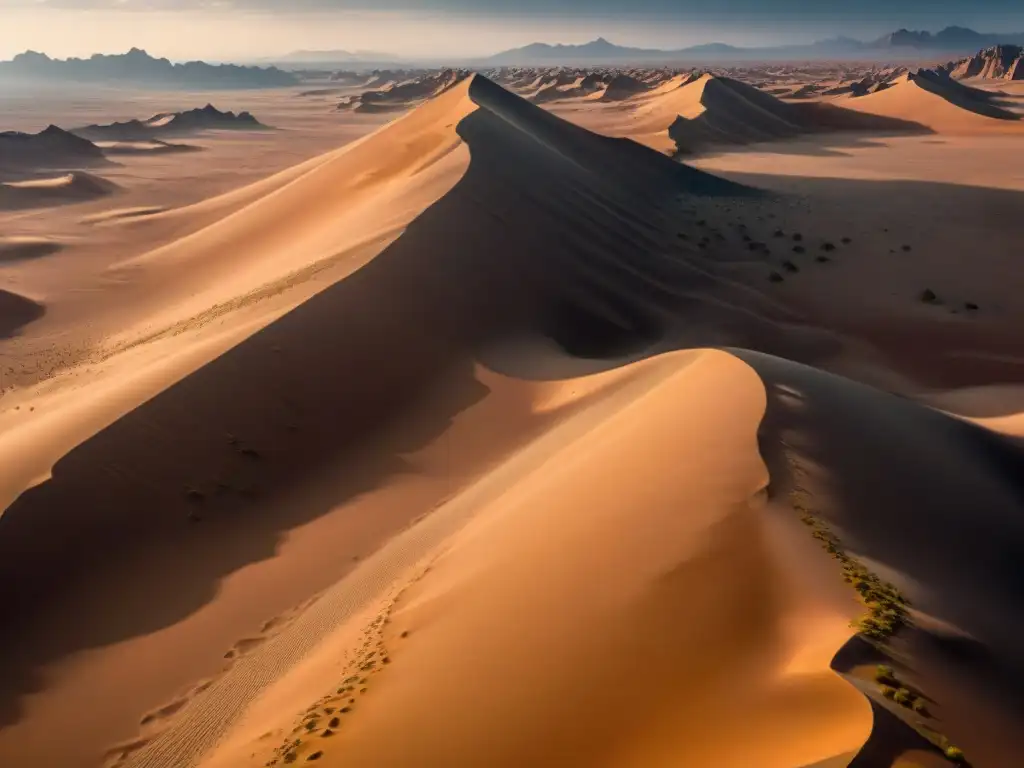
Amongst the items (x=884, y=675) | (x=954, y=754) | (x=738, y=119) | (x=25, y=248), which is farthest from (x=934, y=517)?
(x=738, y=119)

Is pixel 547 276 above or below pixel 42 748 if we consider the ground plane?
above

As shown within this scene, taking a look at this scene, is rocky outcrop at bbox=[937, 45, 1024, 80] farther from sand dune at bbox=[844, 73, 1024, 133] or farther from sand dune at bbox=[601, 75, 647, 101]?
sand dune at bbox=[844, 73, 1024, 133]

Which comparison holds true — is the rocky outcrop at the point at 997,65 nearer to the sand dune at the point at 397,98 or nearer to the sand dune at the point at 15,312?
the sand dune at the point at 397,98

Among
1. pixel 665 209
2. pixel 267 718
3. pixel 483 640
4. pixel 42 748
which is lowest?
pixel 42 748

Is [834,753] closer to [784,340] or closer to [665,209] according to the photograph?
[784,340]

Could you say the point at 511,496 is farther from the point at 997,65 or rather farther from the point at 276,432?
the point at 997,65

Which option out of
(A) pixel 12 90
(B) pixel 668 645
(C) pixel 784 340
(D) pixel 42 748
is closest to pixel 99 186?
(C) pixel 784 340

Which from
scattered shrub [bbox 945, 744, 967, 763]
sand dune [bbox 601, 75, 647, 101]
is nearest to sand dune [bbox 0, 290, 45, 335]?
scattered shrub [bbox 945, 744, 967, 763]

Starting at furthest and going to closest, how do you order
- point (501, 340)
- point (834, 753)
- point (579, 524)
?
point (501, 340) < point (579, 524) < point (834, 753)
